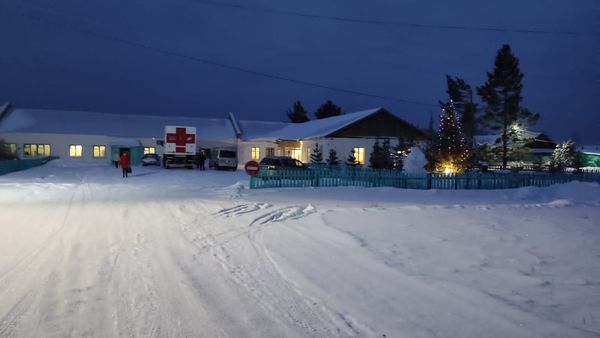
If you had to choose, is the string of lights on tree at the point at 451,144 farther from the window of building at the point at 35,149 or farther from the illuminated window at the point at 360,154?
the window of building at the point at 35,149

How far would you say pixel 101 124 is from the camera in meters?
55.3

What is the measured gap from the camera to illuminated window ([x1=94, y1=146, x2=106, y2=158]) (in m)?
51.8

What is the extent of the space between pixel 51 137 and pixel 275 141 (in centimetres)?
2412

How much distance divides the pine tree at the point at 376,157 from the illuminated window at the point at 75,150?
105 ft

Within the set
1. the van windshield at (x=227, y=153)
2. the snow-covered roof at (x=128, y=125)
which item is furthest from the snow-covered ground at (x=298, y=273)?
the snow-covered roof at (x=128, y=125)

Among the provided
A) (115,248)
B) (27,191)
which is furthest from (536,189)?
(27,191)

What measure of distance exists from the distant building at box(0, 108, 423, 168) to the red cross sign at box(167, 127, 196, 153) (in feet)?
31.1

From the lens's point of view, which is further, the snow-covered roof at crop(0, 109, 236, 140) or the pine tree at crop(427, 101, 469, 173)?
the snow-covered roof at crop(0, 109, 236, 140)

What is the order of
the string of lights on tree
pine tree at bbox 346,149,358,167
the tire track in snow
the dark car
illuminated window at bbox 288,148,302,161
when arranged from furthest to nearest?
illuminated window at bbox 288,148,302,161 → pine tree at bbox 346,149,358,167 → the dark car → the string of lights on tree → the tire track in snow

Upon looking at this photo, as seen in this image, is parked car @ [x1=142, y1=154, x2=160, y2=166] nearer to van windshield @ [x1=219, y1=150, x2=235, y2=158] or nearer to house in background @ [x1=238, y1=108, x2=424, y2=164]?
van windshield @ [x1=219, y1=150, x2=235, y2=158]

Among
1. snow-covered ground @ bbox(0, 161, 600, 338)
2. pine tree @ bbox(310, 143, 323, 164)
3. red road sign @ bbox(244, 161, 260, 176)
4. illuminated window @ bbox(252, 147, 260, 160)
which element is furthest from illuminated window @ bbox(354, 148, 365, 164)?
snow-covered ground @ bbox(0, 161, 600, 338)

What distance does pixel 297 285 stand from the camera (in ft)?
20.0

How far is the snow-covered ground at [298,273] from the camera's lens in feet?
15.6

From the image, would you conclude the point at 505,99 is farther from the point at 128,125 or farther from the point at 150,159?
the point at 128,125
